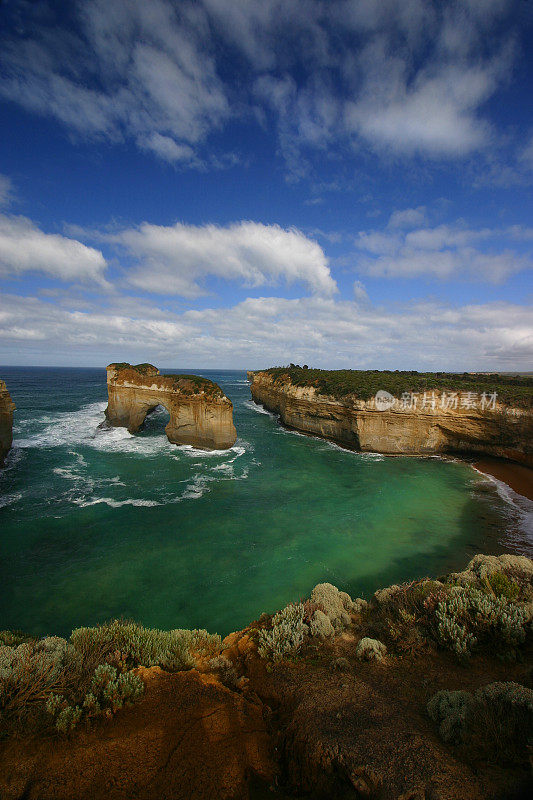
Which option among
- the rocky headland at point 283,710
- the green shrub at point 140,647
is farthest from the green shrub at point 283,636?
the green shrub at point 140,647

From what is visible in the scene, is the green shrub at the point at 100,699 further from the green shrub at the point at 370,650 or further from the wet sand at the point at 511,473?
the wet sand at the point at 511,473

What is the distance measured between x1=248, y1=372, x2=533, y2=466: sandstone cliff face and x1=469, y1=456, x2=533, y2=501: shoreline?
1.90ft

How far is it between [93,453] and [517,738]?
26.5 meters

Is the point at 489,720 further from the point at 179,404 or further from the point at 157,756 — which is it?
the point at 179,404

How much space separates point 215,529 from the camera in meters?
14.2

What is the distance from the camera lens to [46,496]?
16828 millimetres

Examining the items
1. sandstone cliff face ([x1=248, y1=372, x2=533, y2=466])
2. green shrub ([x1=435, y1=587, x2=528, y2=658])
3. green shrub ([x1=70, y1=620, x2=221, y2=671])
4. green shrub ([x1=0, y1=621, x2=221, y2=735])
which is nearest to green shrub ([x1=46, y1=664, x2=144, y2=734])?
green shrub ([x1=0, y1=621, x2=221, y2=735])

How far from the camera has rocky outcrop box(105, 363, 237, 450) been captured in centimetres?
2577

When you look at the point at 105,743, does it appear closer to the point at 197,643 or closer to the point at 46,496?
the point at 197,643

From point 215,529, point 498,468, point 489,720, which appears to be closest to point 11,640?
point 489,720

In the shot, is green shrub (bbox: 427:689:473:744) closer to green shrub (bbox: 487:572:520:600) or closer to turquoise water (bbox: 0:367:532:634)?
green shrub (bbox: 487:572:520:600)

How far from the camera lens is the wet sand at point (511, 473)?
64.9 feet

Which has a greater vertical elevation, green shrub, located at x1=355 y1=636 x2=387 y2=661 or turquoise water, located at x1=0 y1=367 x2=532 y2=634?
green shrub, located at x1=355 y1=636 x2=387 y2=661

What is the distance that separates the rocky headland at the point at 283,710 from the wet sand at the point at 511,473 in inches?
670
